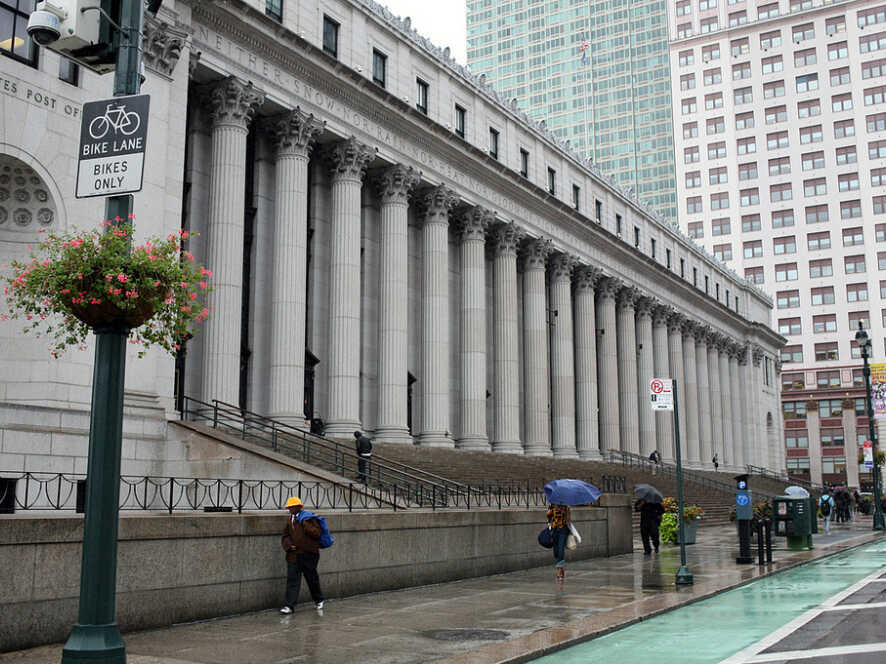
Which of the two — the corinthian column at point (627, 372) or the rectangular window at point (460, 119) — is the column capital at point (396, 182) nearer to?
the rectangular window at point (460, 119)

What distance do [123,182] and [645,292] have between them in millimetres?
58900

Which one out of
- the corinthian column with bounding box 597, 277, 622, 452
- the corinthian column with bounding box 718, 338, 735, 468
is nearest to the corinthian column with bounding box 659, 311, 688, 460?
the corinthian column with bounding box 718, 338, 735, 468

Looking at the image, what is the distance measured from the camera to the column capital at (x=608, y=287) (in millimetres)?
59781

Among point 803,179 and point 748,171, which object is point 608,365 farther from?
point 748,171

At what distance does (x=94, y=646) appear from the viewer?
8.11 meters

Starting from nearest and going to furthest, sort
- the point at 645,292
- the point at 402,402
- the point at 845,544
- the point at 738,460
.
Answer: the point at 845,544
the point at 402,402
the point at 645,292
the point at 738,460

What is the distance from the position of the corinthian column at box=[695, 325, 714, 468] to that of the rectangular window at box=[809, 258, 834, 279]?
1759 inches

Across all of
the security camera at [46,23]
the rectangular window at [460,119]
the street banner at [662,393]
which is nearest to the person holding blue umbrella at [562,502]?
the street banner at [662,393]

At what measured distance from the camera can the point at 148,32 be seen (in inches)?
1082

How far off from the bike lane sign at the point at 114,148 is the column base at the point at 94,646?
13.6ft

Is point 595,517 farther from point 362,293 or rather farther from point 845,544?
point 362,293

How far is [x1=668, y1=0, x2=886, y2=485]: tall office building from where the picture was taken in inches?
4345

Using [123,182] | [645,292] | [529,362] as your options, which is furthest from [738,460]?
[123,182]

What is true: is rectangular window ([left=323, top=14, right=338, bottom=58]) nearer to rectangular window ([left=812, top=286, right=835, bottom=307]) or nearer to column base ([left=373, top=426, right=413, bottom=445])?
column base ([left=373, top=426, right=413, bottom=445])
